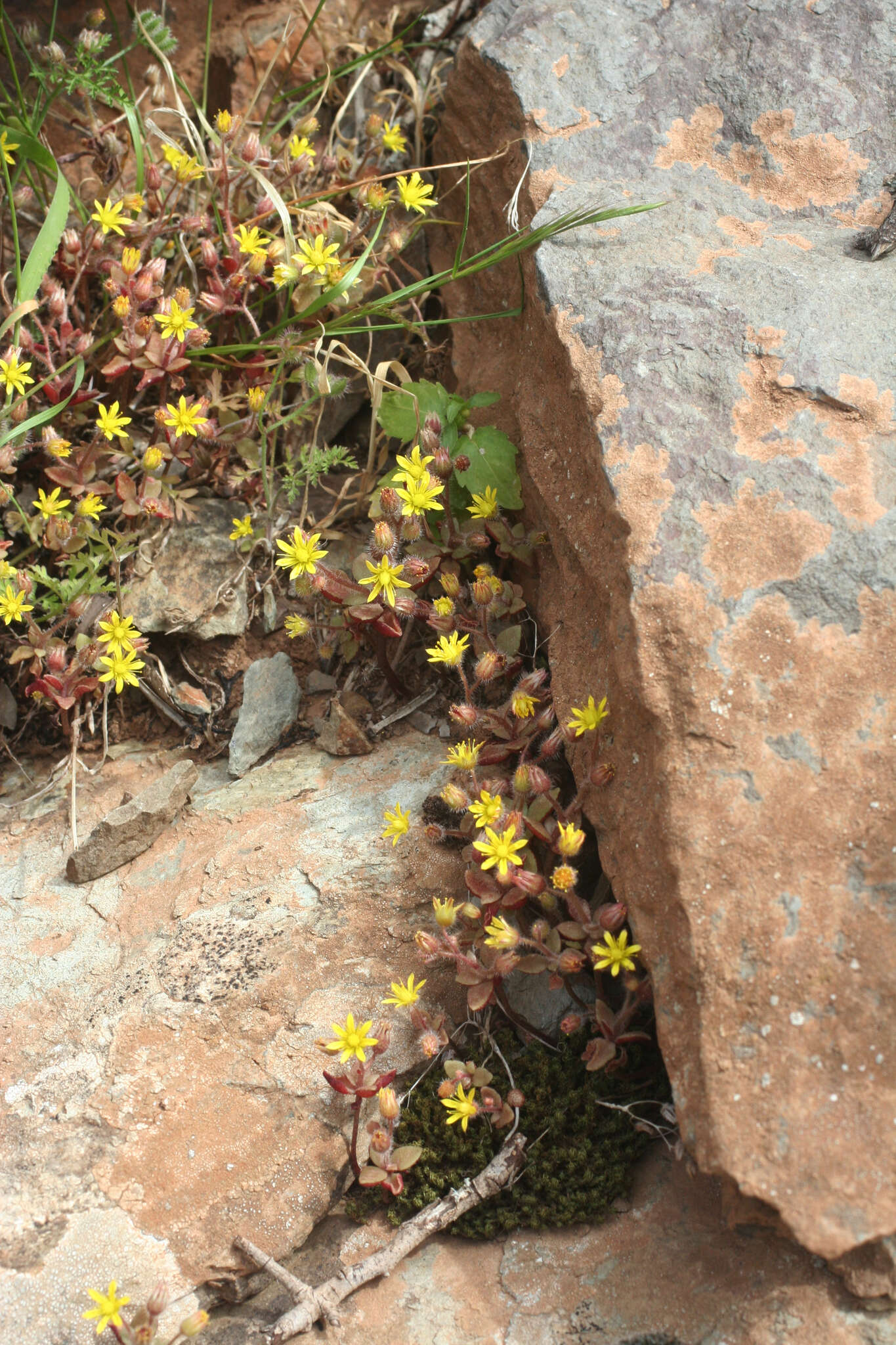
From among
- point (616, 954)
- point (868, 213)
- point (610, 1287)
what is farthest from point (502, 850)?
point (868, 213)

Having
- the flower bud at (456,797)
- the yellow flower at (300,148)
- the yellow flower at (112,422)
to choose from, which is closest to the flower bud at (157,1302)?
the flower bud at (456,797)

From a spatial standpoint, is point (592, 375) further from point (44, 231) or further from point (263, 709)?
point (44, 231)

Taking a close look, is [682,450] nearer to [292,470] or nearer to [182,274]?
[292,470]

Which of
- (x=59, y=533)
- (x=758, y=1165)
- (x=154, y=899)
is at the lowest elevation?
(x=154, y=899)

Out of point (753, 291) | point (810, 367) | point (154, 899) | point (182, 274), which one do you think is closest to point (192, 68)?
point (182, 274)

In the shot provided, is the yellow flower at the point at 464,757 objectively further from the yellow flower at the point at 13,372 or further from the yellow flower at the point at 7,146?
the yellow flower at the point at 7,146
